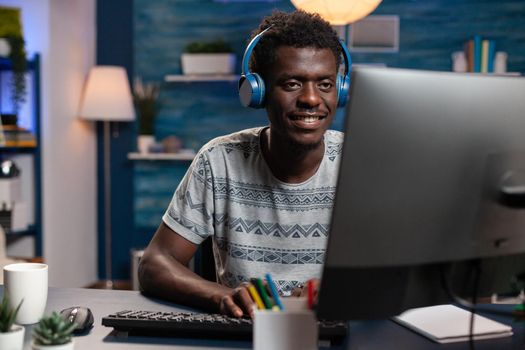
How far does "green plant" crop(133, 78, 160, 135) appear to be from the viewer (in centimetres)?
421

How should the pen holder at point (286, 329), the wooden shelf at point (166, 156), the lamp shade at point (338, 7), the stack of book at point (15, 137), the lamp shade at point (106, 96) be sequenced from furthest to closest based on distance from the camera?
the wooden shelf at point (166, 156)
the lamp shade at point (106, 96)
the stack of book at point (15, 137)
the lamp shade at point (338, 7)
the pen holder at point (286, 329)

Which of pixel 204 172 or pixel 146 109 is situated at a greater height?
pixel 146 109

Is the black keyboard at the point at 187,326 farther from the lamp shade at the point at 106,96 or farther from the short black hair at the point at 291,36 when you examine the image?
the lamp shade at the point at 106,96

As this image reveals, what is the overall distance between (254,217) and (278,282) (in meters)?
0.17

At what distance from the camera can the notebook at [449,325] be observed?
3.54ft

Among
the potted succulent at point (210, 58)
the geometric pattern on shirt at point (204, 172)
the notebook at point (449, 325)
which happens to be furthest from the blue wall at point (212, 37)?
the notebook at point (449, 325)

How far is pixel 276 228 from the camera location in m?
1.56

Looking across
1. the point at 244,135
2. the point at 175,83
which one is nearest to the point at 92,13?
the point at 175,83

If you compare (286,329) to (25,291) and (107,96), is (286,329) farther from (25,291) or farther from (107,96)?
(107,96)

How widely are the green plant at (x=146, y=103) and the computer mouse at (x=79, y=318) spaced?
3.18 m

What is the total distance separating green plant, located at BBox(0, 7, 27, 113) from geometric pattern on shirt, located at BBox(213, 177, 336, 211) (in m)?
2.19

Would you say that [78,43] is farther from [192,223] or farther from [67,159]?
[192,223]

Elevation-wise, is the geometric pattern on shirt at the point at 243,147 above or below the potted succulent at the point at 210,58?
below

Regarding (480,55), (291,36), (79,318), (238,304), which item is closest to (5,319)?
(79,318)
